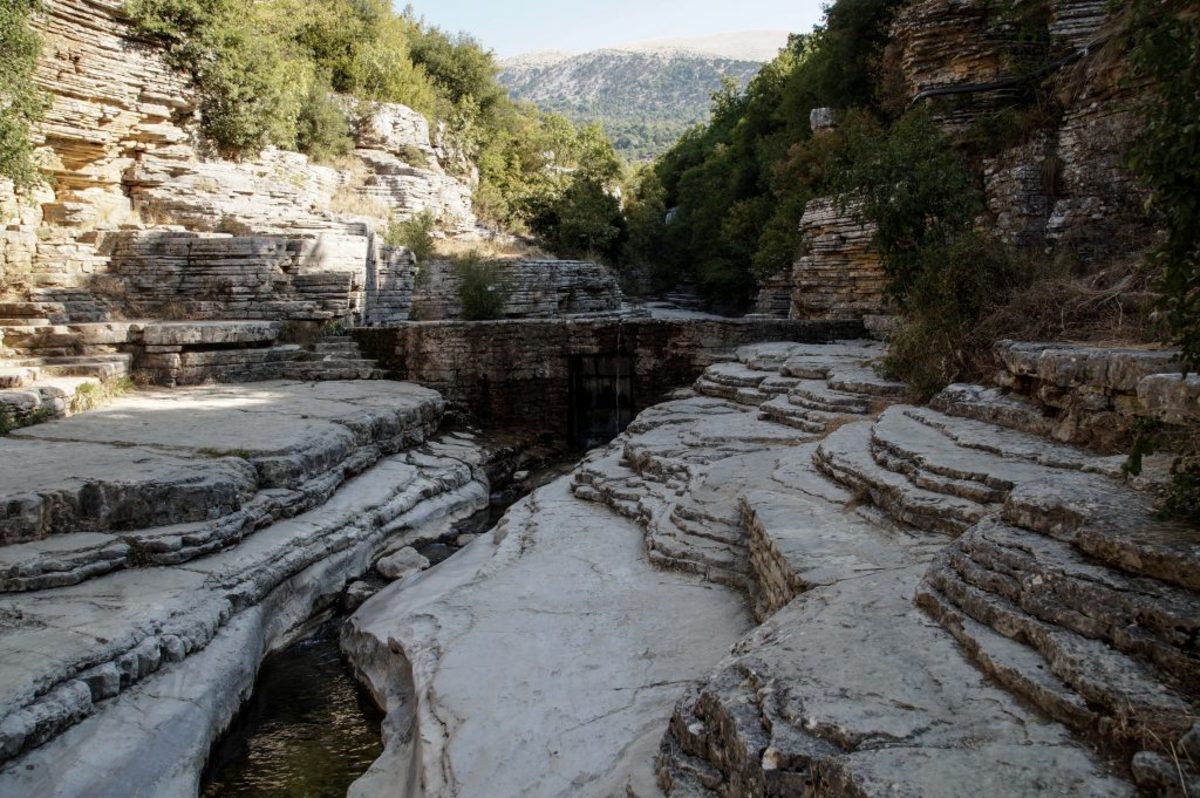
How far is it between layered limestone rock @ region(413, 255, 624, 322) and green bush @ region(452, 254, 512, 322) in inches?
7.5

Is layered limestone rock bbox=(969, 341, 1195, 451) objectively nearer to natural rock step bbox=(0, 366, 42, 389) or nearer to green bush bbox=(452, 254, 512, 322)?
natural rock step bbox=(0, 366, 42, 389)

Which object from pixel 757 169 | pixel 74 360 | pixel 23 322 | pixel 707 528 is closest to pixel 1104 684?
pixel 707 528

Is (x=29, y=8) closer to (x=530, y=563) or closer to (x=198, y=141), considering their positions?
(x=198, y=141)

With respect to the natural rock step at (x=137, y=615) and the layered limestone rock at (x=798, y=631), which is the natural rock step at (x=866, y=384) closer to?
the layered limestone rock at (x=798, y=631)

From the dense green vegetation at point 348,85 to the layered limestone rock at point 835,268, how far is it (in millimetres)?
10964

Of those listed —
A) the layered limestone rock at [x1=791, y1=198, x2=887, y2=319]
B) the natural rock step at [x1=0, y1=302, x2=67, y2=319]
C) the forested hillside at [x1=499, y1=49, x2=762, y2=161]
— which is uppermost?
the forested hillside at [x1=499, y1=49, x2=762, y2=161]

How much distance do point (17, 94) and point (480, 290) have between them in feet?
23.5

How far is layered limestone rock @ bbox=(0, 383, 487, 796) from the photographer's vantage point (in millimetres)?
4137

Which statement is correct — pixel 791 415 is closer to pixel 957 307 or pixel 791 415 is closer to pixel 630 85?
pixel 957 307

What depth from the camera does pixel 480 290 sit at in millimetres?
14859

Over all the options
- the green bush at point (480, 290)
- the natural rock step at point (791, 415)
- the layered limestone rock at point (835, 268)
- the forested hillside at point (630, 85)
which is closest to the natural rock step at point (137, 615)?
the natural rock step at point (791, 415)

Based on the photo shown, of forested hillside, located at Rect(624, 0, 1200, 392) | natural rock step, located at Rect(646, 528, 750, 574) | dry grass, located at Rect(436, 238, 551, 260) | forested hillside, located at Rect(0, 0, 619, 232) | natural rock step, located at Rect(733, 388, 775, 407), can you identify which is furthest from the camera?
dry grass, located at Rect(436, 238, 551, 260)

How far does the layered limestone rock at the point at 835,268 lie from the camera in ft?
42.8

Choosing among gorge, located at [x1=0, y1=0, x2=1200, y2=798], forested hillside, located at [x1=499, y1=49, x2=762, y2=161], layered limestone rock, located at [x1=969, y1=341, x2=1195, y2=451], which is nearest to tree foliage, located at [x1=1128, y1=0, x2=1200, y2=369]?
gorge, located at [x1=0, y1=0, x2=1200, y2=798]
